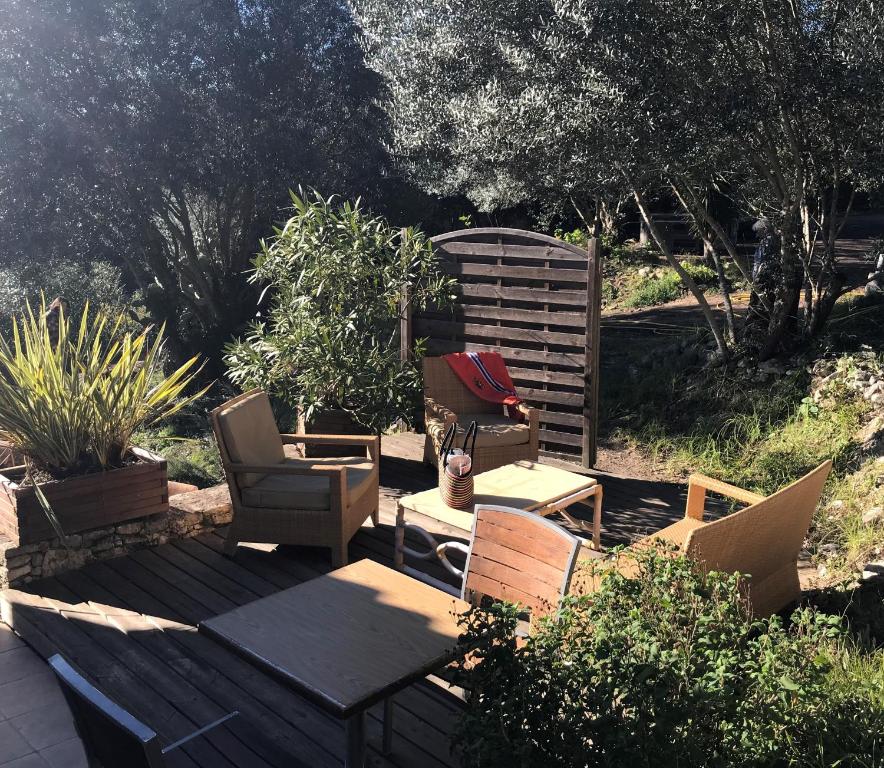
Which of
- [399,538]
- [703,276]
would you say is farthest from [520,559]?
[703,276]

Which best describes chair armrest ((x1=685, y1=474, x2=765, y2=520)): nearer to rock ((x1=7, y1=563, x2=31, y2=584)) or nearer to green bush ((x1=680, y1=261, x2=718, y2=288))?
rock ((x1=7, y1=563, x2=31, y2=584))

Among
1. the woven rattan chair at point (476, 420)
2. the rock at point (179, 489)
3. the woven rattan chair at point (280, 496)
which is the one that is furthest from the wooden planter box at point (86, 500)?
the woven rattan chair at point (476, 420)

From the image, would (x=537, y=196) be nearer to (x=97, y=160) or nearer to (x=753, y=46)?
(x=753, y=46)

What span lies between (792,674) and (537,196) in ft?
26.8

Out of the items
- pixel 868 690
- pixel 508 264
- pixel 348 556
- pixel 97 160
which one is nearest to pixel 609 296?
pixel 508 264

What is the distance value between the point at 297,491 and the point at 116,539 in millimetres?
1053

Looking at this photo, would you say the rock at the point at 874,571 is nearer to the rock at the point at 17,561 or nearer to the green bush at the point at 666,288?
the rock at the point at 17,561

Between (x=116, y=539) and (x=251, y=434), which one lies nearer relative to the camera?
(x=116, y=539)

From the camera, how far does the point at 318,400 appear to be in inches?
234

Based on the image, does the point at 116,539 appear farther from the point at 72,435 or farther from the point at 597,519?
the point at 597,519

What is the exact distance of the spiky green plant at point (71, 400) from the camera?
4406 mm

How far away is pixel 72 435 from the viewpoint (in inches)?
180

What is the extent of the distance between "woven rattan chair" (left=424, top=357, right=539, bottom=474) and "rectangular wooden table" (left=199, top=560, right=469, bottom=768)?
8.97ft

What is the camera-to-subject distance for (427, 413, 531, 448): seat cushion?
5809 mm
